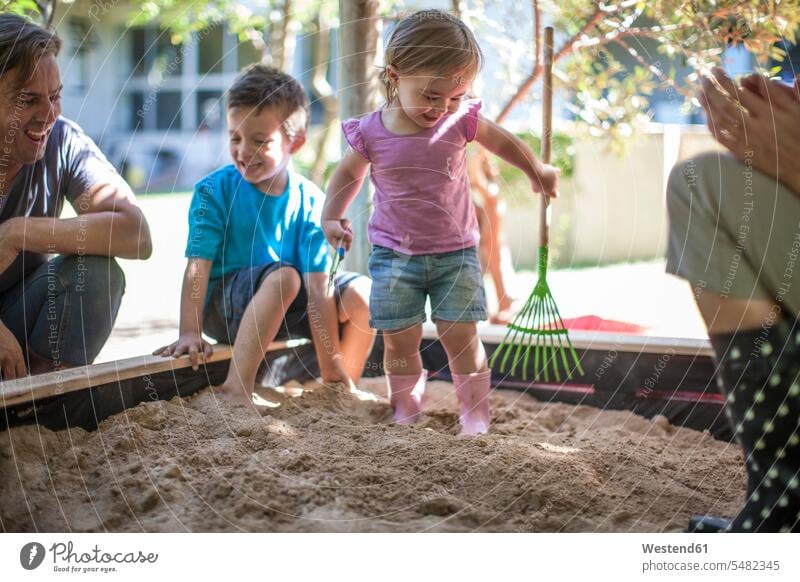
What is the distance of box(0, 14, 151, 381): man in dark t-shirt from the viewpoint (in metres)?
2.02

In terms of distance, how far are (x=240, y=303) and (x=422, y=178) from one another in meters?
0.59

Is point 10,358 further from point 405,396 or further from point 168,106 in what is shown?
point 168,106

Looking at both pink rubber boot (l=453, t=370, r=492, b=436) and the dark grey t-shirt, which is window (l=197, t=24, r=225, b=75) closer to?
the dark grey t-shirt

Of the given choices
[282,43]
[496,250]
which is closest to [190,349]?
[496,250]

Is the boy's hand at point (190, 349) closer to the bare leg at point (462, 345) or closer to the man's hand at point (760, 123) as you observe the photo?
the bare leg at point (462, 345)

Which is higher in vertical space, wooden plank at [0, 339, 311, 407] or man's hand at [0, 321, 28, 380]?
man's hand at [0, 321, 28, 380]

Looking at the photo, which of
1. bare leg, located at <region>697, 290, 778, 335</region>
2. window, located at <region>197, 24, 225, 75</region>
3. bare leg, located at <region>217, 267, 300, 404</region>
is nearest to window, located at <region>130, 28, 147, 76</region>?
window, located at <region>197, 24, 225, 75</region>

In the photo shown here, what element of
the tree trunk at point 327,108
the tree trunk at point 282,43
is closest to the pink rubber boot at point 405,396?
the tree trunk at point 282,43

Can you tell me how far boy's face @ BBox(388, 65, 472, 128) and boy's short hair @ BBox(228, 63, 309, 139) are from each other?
373 millimetres

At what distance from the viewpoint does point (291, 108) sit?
2.47 metres

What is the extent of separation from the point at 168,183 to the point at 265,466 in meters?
8.63

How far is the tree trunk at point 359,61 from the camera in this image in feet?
9.00

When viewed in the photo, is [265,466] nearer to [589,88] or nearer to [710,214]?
[710,214]
